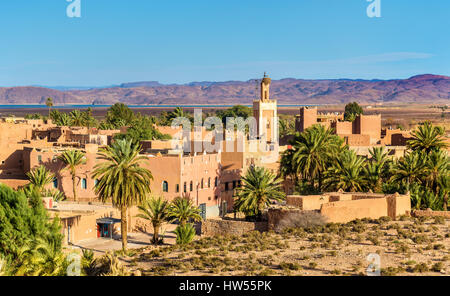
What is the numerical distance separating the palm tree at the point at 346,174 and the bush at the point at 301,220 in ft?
23.6

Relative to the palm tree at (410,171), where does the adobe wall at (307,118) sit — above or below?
above

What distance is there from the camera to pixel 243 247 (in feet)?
91.5

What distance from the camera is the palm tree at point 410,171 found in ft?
122

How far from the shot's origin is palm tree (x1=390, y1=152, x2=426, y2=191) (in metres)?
37.1

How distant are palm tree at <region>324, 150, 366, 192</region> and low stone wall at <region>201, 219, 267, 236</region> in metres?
7.10

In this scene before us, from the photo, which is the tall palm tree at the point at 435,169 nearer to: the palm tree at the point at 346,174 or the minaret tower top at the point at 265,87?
the palm tree at the point at 346,174

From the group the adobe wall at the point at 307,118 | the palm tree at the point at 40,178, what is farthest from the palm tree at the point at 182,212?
the adobe wall at the point at 307,118

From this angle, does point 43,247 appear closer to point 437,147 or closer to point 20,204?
point 20,204

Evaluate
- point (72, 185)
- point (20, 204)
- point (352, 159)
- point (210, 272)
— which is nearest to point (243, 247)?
point (210, 272)

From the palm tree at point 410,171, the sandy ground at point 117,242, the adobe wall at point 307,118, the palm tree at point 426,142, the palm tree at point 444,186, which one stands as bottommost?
the sandy ground at point 117,242

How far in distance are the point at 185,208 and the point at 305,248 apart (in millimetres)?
10855

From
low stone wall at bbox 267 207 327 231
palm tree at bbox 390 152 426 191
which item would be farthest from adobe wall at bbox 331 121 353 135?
low stone wall at bbox 267 207 327 231

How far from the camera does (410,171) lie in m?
37.2

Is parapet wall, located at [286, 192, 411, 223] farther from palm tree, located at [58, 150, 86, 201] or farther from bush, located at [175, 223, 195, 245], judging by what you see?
palm tree, located at [58, 150, 86, 201]
